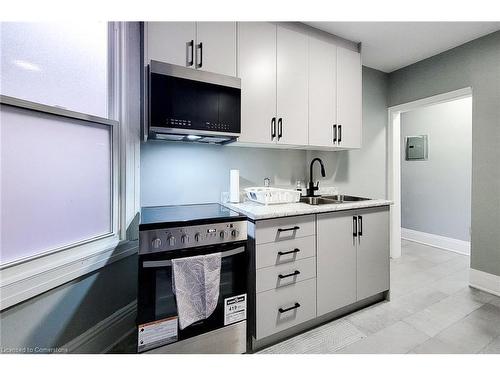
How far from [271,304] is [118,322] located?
3.43 feet

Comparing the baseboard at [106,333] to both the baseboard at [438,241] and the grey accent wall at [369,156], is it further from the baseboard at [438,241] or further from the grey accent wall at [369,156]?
the baseboard at [438,241]

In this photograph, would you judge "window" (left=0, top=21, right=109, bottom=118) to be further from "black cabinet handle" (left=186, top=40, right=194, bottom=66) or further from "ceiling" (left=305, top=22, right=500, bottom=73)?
"ceiling" (left=305, top=22, right=500, bottom=73)

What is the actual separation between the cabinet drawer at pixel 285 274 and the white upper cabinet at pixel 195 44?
143 centimetres

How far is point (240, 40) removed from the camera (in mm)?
1769

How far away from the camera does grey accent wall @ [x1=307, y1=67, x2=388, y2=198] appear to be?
2.77 m

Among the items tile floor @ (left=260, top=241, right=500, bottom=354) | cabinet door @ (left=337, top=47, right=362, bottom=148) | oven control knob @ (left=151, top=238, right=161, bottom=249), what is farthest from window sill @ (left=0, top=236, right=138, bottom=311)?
cabinet door @ (left=337, top=47, right=362, bottom=148)

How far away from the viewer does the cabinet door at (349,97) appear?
2260mm

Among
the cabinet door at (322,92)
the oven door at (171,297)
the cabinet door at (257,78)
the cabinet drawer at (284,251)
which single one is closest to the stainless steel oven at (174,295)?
the oven door at (171,297)

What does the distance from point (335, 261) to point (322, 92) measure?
1.48 metres

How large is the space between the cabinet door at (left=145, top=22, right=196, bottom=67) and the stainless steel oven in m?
1.07

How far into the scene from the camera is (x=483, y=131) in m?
2.31

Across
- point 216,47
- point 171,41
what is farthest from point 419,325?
point 171,41
